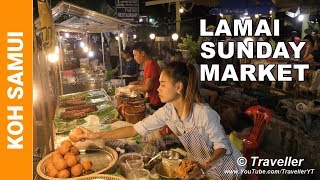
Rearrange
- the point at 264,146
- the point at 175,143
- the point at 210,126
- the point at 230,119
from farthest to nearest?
the point at 264,146 → the point at 230,119 → the point at 175,143 → the point at 210,126

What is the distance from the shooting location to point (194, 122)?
2.99m

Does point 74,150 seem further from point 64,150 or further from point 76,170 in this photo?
point 76,170

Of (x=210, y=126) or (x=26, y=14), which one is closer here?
(x=210, y=126)

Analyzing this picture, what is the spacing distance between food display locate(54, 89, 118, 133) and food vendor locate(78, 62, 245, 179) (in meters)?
1.30

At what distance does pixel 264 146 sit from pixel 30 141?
5233 millimetres

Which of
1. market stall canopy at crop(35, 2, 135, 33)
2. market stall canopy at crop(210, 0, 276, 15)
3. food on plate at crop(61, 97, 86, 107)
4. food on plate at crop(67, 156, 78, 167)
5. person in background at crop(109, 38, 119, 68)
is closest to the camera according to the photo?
food on plate at crop(67, 156, 78, 167)

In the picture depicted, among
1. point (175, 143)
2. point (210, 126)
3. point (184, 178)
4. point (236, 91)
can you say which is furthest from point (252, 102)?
point (184, 178)

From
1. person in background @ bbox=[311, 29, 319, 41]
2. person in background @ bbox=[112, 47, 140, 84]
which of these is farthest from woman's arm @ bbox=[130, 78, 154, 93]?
person in background @ bbox=[311, 29, 319, 41]

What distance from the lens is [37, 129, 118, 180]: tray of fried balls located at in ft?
8.38

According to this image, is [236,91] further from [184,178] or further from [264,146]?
[184,178]

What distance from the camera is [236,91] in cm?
871

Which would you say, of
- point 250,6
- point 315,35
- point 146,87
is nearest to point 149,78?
point 146,87

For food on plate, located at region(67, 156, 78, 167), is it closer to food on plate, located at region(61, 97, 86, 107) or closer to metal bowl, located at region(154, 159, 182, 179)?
metal bowl, located at region(154, 159, 182, 179)

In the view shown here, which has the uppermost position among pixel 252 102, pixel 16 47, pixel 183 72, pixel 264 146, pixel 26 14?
pixel 26 14
